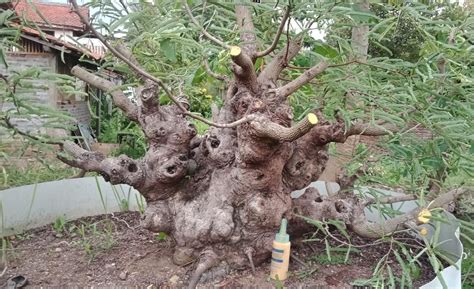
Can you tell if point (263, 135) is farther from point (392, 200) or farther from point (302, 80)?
point (392, 200)

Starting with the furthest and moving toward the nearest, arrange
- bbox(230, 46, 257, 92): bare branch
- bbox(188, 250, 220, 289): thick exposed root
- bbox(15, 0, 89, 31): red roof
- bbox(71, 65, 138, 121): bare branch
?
bbox(71, 65, 138, 121): bare branch < bbox(188, 250, 220, 289): thick exposed root < bbox(230, 46, 257, 92): bare branch < bbox(15, 0, 89, 31): red roof

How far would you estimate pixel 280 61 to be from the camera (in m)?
1.12

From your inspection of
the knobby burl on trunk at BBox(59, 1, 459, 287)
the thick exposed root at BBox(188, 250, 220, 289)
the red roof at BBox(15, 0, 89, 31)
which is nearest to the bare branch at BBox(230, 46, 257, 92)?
the knobby burl on trunk at BBox(59, 1, 459, 287)

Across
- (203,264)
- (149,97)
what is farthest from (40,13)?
(203,264)

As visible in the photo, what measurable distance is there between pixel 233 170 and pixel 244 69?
10.8 inches

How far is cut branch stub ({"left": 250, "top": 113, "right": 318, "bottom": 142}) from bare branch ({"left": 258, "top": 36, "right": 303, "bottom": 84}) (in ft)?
0.71

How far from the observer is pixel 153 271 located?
43.9 inches

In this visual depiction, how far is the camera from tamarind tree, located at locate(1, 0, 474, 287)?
1.04 metres

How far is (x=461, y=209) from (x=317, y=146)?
68 cm

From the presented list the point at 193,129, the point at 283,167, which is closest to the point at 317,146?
→ the point at 283,167

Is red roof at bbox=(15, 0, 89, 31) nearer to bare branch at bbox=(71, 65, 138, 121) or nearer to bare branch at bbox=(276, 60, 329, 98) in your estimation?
bare branch at bbox=(71, 65, 138, 121)

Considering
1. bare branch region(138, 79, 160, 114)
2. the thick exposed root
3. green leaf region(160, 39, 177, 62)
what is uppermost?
green leaf region(160, 39, 177, 62)

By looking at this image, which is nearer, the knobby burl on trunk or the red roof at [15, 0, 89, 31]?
the red roof at [15, 0, 89, 31]

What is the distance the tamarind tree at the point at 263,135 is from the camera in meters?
1.04
